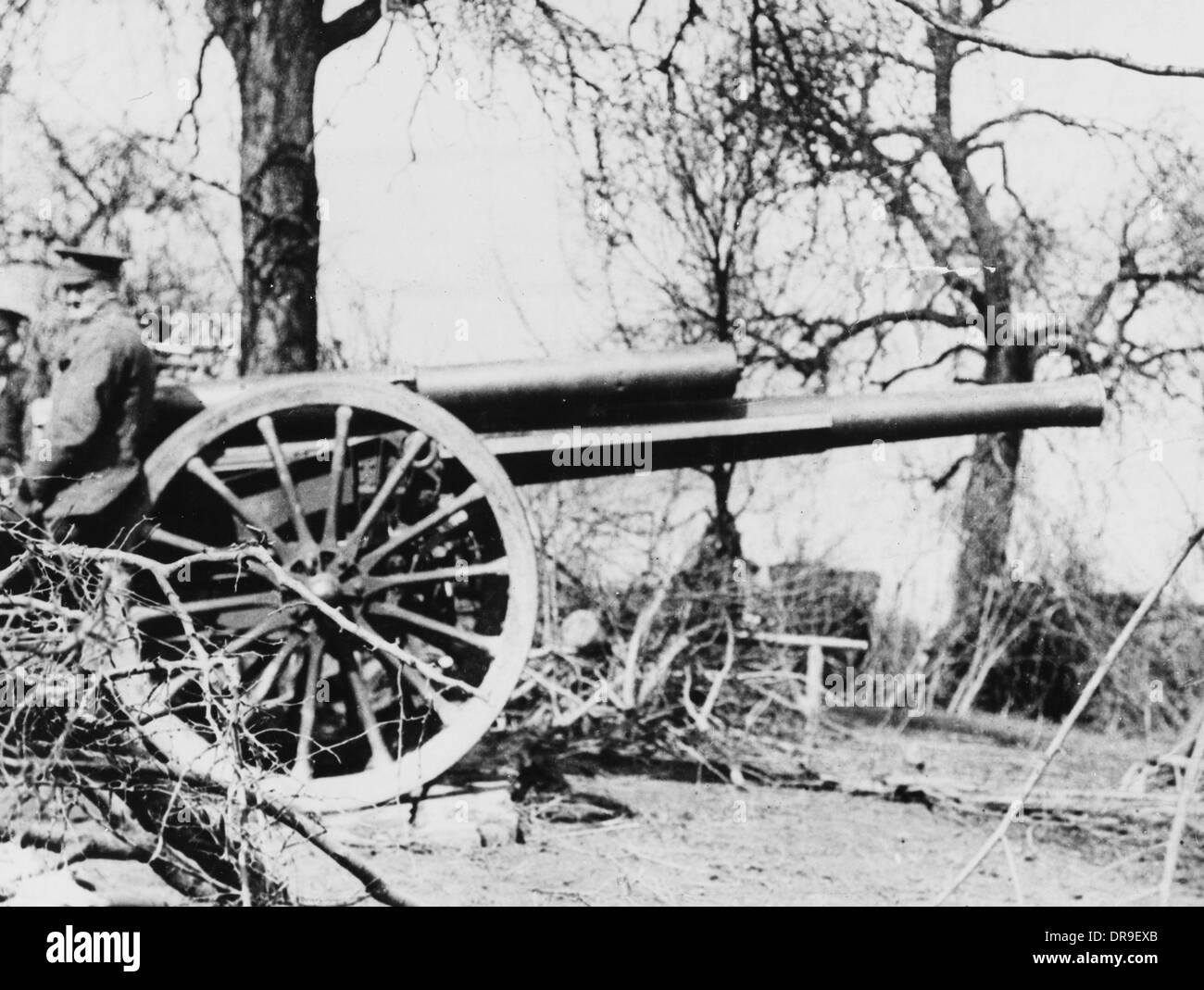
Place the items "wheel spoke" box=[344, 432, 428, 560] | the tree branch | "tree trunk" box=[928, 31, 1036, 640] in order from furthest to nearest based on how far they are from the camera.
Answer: "tree trunk" box=[928, 31, 1036, 640] < "wheel spoke" box=[344, 432, 428, 560] < the tree branch

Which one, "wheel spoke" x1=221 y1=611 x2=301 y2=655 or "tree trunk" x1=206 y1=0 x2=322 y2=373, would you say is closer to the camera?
"wheel spoke" x1=221 y1=611 x2=301 y2=655

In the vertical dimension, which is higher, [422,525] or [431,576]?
[422,525]

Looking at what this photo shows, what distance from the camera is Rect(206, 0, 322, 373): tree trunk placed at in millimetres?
7648

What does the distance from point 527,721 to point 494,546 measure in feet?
8.05

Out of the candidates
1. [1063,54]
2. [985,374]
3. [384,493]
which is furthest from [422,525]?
[985,374]

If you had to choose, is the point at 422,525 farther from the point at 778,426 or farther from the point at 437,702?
the point at 778,426

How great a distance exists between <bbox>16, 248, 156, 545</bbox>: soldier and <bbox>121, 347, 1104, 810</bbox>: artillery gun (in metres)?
0.14

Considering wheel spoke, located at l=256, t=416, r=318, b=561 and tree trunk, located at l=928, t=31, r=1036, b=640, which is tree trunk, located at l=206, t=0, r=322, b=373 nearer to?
wheel spoke, located at l=256, t=416, r=318, b=561

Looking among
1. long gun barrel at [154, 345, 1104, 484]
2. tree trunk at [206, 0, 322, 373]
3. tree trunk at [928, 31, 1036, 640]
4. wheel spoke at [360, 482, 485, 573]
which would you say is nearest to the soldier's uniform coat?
long gun barrel at [154, 345, 1104, 484]

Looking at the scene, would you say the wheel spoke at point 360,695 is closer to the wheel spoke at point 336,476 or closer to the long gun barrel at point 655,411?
the wheel spoke at point 336,476

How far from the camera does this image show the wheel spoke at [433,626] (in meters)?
5.33

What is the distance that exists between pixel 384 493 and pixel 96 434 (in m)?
1.03

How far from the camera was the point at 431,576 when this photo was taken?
5.37 m
